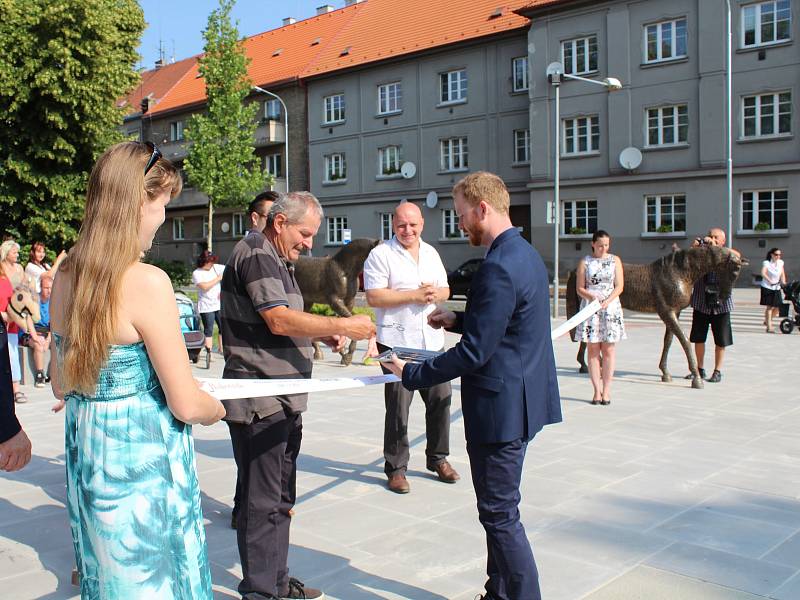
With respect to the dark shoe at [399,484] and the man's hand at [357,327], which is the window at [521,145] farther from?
the man's hand at [357,327]

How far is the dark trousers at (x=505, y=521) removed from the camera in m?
3.47

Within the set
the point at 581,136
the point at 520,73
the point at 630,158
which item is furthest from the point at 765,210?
the point at 520,73

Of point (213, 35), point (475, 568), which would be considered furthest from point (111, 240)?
point (213, 35)

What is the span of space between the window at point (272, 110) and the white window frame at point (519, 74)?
16.3 metres

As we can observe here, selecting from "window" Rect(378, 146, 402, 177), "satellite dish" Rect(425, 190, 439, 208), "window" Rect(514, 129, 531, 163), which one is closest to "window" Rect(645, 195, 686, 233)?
"window" Rect(514, 129, 531, 163)

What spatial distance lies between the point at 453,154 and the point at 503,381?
35258 mm

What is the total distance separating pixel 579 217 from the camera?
33.3 m

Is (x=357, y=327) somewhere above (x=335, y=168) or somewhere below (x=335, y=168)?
below

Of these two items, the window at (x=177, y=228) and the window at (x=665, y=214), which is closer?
the window at (x=665, y=214)

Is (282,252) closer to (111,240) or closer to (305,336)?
(305,336)

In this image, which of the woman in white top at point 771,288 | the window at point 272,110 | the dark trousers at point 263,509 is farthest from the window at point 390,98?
the dark trousers at point 263,509

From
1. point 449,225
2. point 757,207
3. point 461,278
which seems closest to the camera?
point 757,207

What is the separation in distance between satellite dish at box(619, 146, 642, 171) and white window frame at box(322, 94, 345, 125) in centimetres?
1709

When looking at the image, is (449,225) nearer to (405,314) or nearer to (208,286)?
(208,286)
